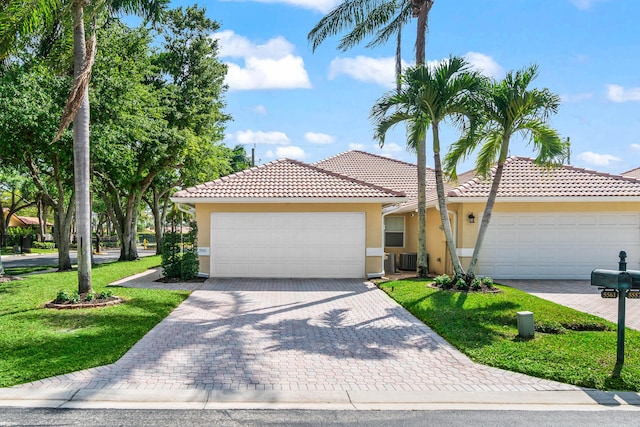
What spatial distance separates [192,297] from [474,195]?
903 cm

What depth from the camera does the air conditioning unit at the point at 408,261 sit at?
18.0 metres

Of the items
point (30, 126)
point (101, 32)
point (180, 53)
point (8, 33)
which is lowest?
point (30, 126)

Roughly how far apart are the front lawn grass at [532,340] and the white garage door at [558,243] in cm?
352

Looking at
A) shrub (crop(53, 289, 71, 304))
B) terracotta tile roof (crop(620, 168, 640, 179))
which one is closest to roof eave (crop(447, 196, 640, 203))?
shrub (crop(53, 289, 71, 304))

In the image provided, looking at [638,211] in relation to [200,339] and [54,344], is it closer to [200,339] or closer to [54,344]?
[200,339]

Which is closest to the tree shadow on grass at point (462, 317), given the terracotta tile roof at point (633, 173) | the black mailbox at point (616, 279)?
the black mailbox at point (616, 279)

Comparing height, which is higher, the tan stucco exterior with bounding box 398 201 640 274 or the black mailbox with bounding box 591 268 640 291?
the tan stucco exterior with bounding box 398 201 640 274

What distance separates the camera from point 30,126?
13352mm

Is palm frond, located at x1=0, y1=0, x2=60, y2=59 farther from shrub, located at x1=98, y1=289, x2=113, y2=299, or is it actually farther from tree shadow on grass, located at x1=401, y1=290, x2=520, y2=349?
tree shadow on grass, located at x1=401, y1=290, x2=520, y2=349

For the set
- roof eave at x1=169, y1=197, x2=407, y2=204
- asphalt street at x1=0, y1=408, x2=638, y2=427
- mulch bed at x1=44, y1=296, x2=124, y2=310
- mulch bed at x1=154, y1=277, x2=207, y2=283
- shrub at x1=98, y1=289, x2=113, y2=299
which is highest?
roof eave at x1=169, y1=197, x2=407, y2=204

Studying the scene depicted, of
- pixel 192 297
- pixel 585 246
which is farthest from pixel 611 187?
pixel 192 297

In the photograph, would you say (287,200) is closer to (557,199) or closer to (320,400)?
(557,199)

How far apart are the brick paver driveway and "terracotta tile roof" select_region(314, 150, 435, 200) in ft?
36.2

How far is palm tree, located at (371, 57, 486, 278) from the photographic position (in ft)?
37.4
